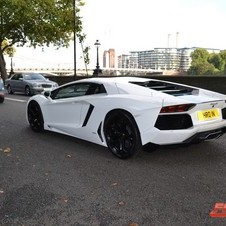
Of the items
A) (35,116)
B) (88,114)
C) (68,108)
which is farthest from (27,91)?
(88,114)

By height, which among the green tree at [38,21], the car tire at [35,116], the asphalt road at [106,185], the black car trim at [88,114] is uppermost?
the green tree at [38,21]

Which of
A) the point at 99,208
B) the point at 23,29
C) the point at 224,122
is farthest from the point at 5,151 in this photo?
the point at 23,29

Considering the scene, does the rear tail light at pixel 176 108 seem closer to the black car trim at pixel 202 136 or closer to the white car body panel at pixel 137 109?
the white car body panel at pixel 137 109

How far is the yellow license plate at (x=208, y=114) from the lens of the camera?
4915 millimetres

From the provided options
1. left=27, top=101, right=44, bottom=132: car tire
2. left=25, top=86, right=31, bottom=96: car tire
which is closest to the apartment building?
left=25, top=86, right=31, bottom=96: car tire

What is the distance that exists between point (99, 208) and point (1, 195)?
47.9 inches

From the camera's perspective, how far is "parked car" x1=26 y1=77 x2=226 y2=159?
4.80 meters

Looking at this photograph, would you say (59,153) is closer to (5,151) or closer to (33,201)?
(5,151)

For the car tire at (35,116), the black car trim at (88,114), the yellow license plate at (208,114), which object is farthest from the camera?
the car tire at (35,116)

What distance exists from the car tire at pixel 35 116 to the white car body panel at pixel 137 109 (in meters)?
0.82

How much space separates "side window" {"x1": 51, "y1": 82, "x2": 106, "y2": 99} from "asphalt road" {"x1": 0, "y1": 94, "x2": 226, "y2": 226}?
3.20 ft

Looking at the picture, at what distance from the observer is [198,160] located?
5.21 m

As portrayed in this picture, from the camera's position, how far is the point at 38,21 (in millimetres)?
32531

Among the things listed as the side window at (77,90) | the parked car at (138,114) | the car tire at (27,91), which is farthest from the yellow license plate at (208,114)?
the car tire at (27,91)
